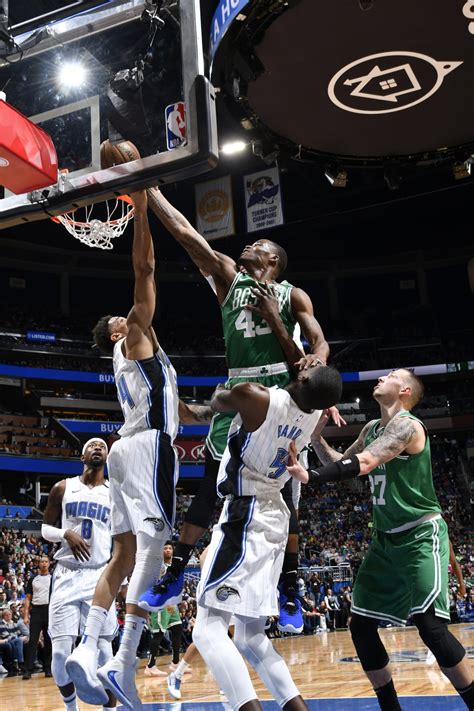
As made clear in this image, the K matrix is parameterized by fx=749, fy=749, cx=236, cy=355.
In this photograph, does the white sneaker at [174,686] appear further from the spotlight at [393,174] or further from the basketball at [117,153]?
the spotlight at [393,174]

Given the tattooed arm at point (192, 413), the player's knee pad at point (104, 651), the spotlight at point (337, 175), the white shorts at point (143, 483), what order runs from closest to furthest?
the white shorts at point (143, 483) → the tattooed arm at point (192, 413) → the player's knee pad at point (104, 651) → the spotlight at point (337, 175)

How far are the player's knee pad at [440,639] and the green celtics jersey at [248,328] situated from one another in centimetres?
170

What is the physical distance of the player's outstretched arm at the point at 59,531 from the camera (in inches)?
234

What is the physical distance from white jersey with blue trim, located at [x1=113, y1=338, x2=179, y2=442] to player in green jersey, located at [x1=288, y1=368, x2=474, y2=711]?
920 millimetres

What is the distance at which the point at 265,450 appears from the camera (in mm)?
3639

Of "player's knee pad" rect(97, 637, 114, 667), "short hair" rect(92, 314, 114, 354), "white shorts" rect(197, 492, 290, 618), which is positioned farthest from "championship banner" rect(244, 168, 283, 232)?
"white shorts" rect(197, 492, 290, 618)

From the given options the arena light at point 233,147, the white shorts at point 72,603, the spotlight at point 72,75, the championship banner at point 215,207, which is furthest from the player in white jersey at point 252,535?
the championship banner at point 215,207

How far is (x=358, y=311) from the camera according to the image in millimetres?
34562

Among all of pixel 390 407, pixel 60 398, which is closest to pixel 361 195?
pixel 60 398

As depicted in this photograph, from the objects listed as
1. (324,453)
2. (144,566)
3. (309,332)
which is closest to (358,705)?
(324,453)

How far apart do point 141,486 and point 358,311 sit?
1223 inches

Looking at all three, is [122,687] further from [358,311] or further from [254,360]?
[358,311]

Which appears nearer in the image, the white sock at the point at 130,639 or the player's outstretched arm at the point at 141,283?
the white sock at the point at 130,639

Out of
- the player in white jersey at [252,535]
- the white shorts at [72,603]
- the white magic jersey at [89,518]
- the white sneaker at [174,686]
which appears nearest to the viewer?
the player in white jersey at [252,535]
